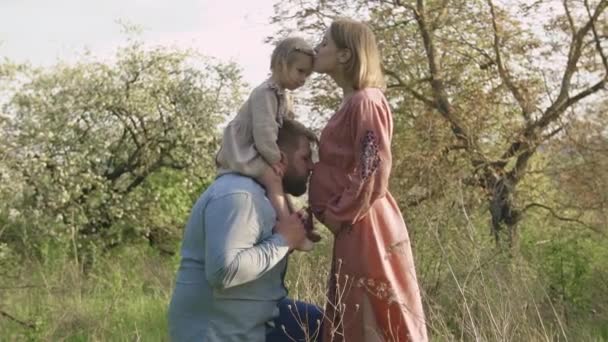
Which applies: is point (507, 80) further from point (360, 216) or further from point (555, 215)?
point (360, 216)

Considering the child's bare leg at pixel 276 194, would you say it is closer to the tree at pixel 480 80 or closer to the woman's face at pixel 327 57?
the woman's face at pixel 327 57

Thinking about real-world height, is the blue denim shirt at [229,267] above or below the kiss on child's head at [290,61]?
below

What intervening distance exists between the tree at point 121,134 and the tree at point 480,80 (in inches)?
174

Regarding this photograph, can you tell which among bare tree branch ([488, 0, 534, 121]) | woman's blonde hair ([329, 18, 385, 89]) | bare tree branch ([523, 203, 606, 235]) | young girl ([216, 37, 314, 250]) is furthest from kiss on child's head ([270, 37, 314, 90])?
bare tree branch ([488, 0, 534, 121])

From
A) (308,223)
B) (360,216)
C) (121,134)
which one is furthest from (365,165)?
(121,134)

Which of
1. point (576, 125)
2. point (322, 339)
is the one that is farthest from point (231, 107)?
point (322, 339)

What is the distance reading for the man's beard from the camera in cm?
338

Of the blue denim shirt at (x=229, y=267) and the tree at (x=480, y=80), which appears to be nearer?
the blue denim shirt at (x=229, y=267)

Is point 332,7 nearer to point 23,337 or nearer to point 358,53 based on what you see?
point 23,337

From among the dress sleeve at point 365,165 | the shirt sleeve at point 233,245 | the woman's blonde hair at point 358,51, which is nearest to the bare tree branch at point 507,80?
the woman's blonde hair at point 358,51

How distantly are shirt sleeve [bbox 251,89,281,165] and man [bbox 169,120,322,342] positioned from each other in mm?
86

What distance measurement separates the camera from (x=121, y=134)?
586 inches

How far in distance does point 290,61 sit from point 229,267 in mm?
806

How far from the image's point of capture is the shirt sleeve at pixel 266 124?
3264 mm
